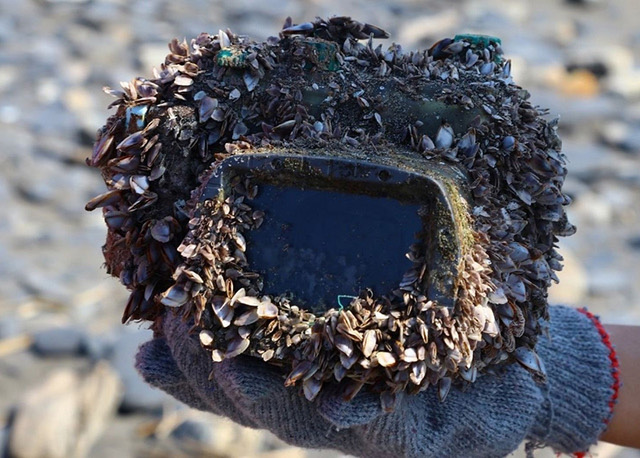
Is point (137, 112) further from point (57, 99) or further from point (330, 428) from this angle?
point (57, 99)

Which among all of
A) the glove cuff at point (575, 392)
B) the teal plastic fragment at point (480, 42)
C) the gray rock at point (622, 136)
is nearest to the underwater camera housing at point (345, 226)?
the teal plastic fragment at point (480, 42)

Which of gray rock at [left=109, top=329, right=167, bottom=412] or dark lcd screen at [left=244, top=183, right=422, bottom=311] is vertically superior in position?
dark lcd screen at [left=244, top=183, right=422, bottom=311]

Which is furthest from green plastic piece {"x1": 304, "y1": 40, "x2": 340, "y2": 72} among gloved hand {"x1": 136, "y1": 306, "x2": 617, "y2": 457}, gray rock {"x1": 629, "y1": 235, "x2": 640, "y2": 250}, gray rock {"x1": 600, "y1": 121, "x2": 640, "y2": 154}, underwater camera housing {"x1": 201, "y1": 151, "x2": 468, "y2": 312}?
gray rock {"x1": 600, "y1": 121, "x2": 640, "y2": 154}

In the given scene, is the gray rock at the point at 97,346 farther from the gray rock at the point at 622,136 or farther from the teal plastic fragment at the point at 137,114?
the gray rock at the point at 622,136

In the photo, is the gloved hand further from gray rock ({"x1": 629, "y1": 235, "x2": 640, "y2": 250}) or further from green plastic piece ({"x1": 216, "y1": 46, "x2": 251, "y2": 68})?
gray rock ({"x1": 629, "y1": 235, "x2": 640, "y2": 250})

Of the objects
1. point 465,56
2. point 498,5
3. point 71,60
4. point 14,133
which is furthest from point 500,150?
point 498,5

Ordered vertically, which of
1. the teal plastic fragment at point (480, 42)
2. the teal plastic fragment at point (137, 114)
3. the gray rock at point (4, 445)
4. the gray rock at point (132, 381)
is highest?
the teal plastic fragment at point (480, 42)

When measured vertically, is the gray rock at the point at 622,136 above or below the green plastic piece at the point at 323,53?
above
